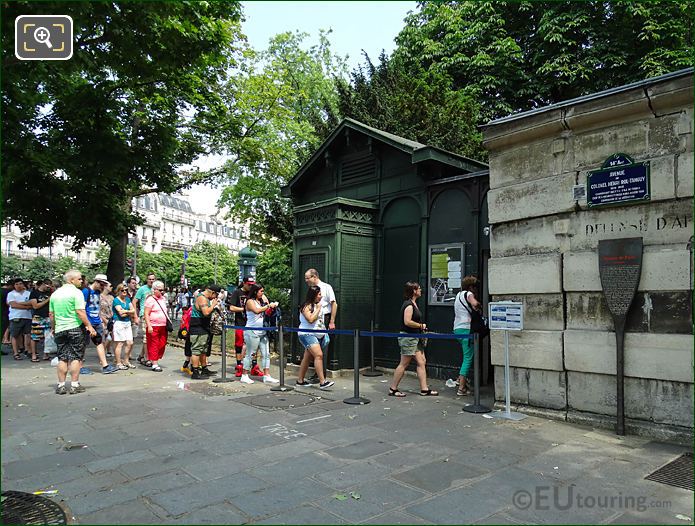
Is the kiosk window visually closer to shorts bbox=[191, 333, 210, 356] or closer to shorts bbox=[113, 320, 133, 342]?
shorts bbox=[191, 333, 210, 356]

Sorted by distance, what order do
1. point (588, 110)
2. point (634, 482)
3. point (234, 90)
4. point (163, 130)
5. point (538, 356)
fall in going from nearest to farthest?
point (634, 482) < point (588, 110) < point (538, 356) < point (163, 130) < point (234, 90)

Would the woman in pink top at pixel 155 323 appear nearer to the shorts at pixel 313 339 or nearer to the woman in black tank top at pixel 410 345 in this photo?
the shorts at pixel 313 339

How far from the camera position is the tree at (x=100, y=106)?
23.7 feet

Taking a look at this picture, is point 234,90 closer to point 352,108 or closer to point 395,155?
point 352,108

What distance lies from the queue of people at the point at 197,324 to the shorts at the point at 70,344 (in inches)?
0.6

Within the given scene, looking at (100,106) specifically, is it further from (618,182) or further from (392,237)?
(618,182)

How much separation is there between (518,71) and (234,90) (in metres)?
11.1

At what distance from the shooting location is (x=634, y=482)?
435 centimetres

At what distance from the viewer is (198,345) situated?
32.0ft

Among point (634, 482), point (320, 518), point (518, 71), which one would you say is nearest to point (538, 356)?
point (634, 482)

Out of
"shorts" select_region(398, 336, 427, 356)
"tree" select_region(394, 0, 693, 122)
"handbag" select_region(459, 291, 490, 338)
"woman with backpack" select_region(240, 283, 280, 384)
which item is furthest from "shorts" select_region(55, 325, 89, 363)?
"tree" select_region(394, 0, 693, 122)

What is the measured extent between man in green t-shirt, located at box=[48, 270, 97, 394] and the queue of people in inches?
0.6

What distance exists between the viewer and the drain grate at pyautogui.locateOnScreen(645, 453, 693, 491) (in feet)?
14.2

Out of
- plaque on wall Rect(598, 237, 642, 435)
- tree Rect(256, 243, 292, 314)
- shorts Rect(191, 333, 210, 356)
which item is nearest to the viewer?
plaque on wall Rect(598, 237, 642, 435)
